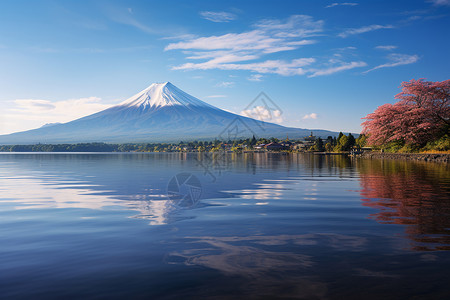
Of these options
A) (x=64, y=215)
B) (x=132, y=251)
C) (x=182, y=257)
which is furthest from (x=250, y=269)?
(x=64, y=215)

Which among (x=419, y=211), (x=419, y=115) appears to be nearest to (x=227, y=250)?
(x=419, y=211)

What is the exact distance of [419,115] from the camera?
48250mm

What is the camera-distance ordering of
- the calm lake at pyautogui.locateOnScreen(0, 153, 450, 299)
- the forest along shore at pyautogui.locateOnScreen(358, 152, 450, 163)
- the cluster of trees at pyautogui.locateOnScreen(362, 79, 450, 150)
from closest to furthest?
the calm lake at pyautogui.locateOnScreen(0, 153, 450, 299) → the forest along shore at pyautogui.locateOnScreen(358, 152, 450, 163) → the cluster of trees at pyautogui.locateOnScreen(362, 79, 450, 150)

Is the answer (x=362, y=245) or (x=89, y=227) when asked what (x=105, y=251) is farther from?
(x=362, y=245)

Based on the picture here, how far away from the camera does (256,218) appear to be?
9008mm

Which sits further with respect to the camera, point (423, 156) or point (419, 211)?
point (423, 156)

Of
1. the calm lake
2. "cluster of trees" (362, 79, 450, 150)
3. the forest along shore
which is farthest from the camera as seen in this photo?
"cluster of trees" (362, 79, 450, 150)

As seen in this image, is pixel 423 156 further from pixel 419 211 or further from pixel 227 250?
pixel 227 250

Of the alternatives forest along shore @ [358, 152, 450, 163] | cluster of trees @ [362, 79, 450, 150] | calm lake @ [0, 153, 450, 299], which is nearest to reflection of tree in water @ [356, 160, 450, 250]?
calm lake @ [0, 153, 450, 299]

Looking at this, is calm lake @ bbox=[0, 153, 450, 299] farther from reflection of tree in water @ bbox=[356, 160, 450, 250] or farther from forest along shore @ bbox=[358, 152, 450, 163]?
forest along shore @ bbox=[358, 152, 450, 163]

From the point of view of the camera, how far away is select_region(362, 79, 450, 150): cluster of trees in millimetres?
48594

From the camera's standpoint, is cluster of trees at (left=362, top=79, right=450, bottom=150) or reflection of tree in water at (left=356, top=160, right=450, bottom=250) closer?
reflection of tree in water at (left=356, top=160, right=450, bottom=250)

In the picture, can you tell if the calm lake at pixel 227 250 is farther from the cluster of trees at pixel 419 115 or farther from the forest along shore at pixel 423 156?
the cluster of trees at pixel 419 115

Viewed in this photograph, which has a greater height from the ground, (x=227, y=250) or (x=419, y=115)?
(x=419, y=115)
